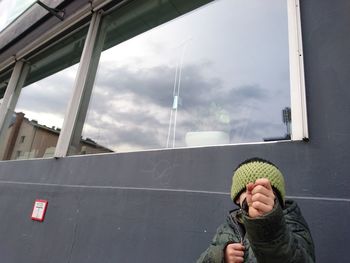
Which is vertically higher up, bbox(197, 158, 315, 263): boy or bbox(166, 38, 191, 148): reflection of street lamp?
bbox(166, 38, 191, 148): reflection of street lamp

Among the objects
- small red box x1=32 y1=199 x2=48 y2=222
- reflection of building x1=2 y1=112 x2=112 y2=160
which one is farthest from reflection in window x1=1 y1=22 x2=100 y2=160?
small red box x1=32 y1=199 x2=48 y2=222

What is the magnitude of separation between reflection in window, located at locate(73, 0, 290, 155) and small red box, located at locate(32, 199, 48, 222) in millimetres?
828

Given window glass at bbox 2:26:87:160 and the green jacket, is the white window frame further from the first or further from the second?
the green jacket

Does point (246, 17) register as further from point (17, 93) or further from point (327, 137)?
point (17, 93)

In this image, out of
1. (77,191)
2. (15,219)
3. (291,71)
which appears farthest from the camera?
(15,219)

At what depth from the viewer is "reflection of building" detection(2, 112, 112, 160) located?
3.24 metres

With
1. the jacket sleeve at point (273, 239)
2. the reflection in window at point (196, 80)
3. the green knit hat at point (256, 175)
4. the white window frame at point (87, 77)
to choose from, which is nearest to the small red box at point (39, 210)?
the white window frame at point (87, 77)

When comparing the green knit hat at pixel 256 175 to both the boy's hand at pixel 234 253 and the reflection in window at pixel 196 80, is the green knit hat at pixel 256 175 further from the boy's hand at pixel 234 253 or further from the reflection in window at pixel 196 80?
the reflection in window at pixel 196 80

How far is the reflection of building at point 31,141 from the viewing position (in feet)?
10.6

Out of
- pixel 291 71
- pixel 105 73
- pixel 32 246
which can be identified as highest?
pixel 105 73

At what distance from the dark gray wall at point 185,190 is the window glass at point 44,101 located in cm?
90

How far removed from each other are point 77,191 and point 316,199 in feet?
6.84

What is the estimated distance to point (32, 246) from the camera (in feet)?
9.78

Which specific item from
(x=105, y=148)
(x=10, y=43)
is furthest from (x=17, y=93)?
(x=105, y=148)
